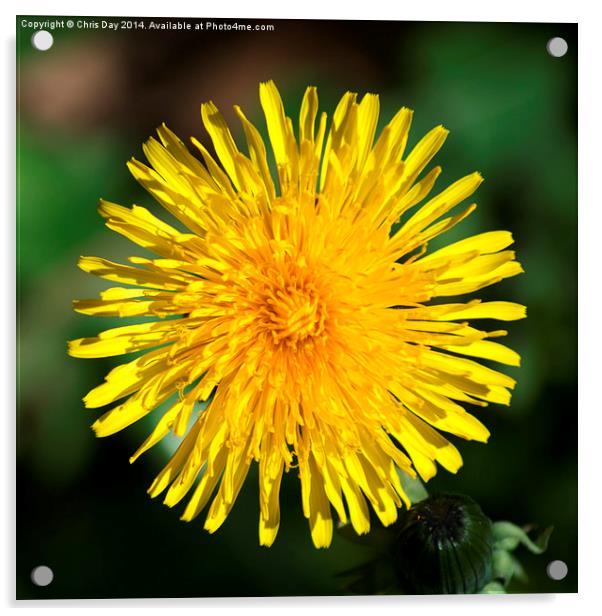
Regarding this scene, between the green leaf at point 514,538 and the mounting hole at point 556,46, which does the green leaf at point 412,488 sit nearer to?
the green leaf at point 514,538

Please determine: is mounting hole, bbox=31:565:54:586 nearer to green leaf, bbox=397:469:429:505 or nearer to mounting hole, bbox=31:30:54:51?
green leaf, bbox=397:469:429:505

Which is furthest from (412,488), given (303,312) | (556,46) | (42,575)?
(556,46)

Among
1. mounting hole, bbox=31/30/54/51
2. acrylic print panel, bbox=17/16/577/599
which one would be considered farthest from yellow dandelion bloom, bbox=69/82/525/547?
mounting hole, bbox=31/30/54/51

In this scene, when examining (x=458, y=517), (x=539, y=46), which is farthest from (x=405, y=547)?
(x=539, y=46)

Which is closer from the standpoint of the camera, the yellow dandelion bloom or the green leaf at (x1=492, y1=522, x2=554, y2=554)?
the yellow dandelion bloom

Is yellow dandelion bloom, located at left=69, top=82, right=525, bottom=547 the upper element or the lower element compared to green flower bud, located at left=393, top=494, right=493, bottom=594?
upper

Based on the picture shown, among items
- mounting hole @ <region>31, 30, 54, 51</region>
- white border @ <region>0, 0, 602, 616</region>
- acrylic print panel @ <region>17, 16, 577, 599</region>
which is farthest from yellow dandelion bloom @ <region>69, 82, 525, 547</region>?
mounting hole @ <region>31, 30, 54, 51</region>

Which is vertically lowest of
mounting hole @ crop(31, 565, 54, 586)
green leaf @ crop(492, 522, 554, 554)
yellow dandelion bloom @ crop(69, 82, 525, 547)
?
mounting hole @ crop(31, 565, 54, 586)

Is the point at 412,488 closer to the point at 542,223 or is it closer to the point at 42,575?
the point at 542,223
